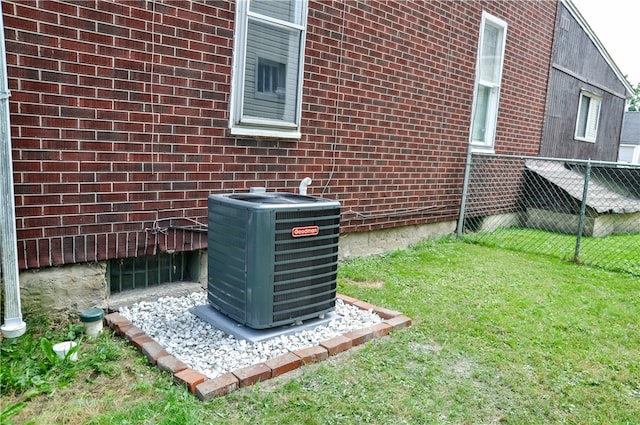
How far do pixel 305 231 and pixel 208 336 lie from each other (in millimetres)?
855

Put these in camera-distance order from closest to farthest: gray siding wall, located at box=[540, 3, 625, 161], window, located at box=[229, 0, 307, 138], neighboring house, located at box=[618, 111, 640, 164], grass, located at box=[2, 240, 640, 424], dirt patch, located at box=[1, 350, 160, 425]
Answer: dirt patch, located at box=[1, 350, 160, 425] < grass, located at box=[2, 240, 640, 424] < window, located at box=[229, 0, 307, 138] < gray siding wall, located at box=[540, 3, 625, 161] < neighboring house, located at box=[618, 111, 640, 164]

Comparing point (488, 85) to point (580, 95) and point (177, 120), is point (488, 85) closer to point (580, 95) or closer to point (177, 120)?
point (580, 95)

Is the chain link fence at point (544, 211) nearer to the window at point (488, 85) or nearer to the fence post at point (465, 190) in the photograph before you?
the fence post at point (465, 190)

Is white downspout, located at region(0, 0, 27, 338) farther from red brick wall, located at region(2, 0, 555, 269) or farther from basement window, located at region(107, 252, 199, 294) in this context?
basement window, located at region(107, 252, 199, 294)

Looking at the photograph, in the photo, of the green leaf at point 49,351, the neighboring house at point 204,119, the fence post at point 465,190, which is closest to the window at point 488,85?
the fence post at point 465,190

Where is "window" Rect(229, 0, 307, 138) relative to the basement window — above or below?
above

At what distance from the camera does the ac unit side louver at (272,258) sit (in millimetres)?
2508

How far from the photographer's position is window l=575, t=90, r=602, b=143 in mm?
10062

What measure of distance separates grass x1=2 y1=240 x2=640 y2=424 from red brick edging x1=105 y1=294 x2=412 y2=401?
4 centimetres

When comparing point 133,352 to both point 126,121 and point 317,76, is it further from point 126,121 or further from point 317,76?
point 317,76

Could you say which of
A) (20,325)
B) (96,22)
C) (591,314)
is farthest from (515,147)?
(20,325)

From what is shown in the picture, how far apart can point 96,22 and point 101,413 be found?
86.2 inches

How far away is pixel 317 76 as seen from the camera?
4078mm

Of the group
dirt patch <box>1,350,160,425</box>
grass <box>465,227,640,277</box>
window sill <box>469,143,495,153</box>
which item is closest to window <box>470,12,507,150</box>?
window sill <box>469,143,495,153</box>
